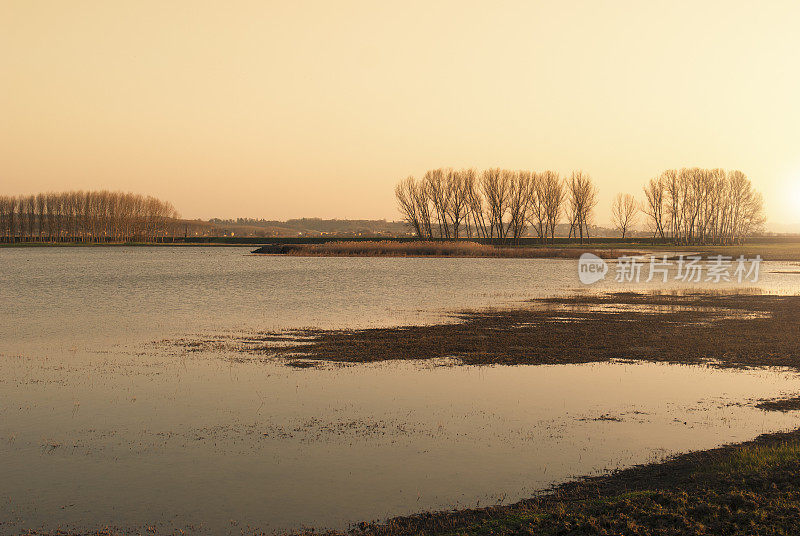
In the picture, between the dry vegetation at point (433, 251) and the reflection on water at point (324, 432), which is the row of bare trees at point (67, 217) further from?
the reflection on water at point (324, 432)

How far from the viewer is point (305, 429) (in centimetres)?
1227

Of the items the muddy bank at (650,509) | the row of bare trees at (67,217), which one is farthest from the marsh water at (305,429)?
the row of bare trees at (67,217)

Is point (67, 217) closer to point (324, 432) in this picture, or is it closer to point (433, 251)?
point (433, 251)

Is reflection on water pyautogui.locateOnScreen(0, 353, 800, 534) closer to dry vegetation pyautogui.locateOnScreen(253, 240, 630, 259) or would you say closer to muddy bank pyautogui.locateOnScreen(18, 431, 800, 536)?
muddy bank pyautogui.locateOnScreen(18, 431, 800, 536)

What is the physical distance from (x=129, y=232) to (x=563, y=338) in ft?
625

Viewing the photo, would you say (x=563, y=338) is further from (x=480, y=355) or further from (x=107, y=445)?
(x=107, y=445)

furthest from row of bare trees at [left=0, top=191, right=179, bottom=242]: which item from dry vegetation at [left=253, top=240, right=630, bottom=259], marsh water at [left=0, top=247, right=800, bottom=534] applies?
marsh water at [left=0, top=247, right=800, bottom=534]

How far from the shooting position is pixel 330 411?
13.5 meters

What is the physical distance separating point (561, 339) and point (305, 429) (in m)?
12.3

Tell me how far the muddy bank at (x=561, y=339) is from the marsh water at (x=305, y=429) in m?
1.27

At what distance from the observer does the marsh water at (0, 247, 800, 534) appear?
8906mm

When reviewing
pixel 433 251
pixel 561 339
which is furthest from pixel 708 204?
pixel 561 339

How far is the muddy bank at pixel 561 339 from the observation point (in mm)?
19312

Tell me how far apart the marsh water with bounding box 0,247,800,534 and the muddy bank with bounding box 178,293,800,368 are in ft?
4.18
